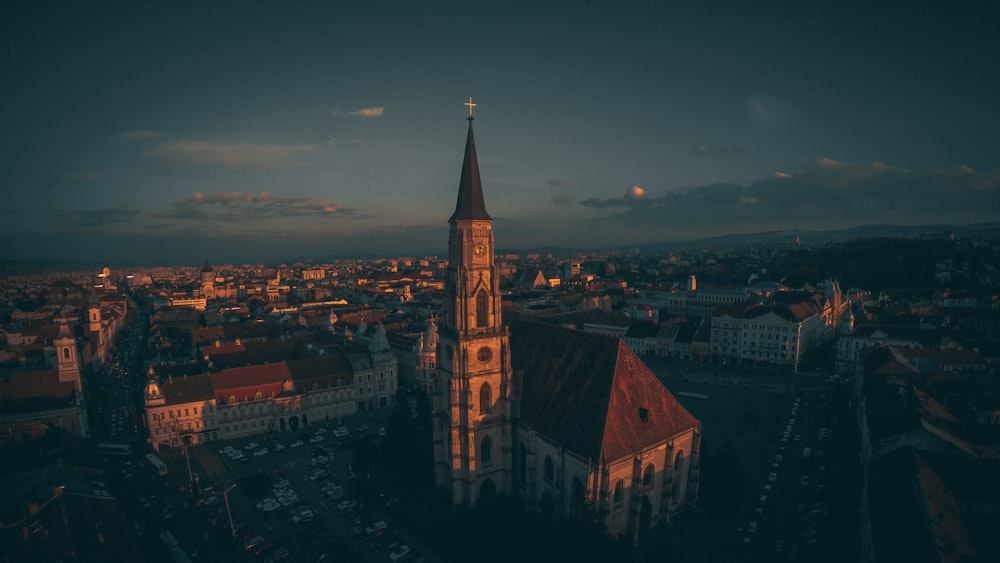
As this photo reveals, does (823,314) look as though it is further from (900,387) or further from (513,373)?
(513,373)

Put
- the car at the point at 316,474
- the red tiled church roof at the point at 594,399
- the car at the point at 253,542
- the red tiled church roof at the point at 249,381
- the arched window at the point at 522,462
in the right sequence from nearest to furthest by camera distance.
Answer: the red tiled church roof at the point at 594,399, the car at the point at 253,542, the arched window at the point at 522,462, the car at the point at 316,474, the red tiled church roof at the point at 249,381

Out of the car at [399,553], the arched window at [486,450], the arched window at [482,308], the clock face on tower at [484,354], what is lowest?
the car at [399,553]

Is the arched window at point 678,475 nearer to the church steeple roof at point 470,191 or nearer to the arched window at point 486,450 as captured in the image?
the arched window at point 486,450

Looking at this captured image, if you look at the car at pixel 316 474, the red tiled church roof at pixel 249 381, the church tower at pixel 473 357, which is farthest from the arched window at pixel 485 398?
the red tiled church roof at pixel 249 381

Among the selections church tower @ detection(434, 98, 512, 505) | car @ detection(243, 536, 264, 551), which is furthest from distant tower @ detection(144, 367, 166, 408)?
church tower @ detection(434, 98, 512, 505)

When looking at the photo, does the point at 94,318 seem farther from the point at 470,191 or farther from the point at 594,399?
the point at 594,399

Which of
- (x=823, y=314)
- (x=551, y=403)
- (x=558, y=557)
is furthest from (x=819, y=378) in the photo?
(x=558, y=557)

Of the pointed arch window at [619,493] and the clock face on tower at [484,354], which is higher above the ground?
the clock face on tower at [484,354]

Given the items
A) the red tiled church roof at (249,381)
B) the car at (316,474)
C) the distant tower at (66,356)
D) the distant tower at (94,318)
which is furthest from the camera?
the distant tower at (94,318)
